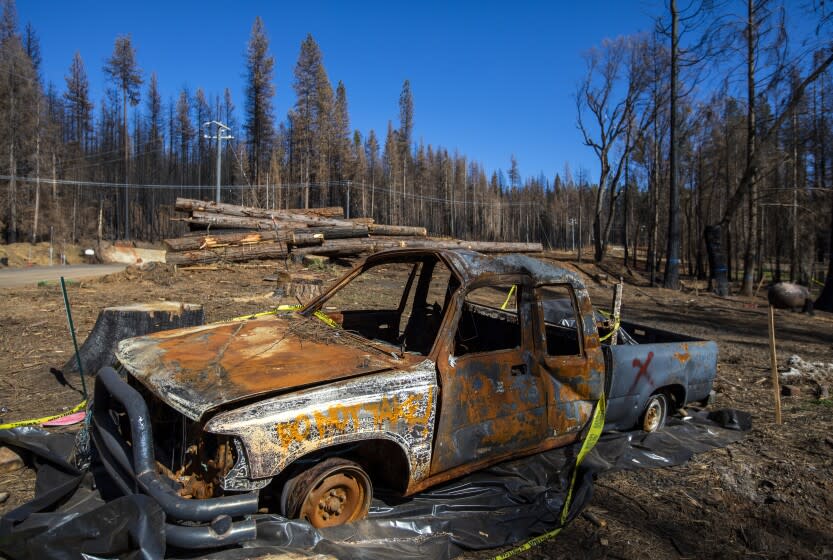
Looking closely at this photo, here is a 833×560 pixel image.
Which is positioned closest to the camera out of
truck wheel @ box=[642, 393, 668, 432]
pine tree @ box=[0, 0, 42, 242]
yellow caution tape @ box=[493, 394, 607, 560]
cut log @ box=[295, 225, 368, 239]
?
yellow caution tape @ box=[493, 394, 607, 560]

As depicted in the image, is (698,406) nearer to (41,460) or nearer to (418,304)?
(418,304)

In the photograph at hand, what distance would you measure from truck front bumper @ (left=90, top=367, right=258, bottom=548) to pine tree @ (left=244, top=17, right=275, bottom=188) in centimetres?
4623

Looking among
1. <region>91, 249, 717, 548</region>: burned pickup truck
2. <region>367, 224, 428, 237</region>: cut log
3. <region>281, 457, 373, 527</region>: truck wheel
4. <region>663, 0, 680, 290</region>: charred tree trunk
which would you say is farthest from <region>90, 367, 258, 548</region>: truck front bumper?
<region>663, 0, 680, 290</region>: charred tree trunk

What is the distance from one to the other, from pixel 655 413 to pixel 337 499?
370cm

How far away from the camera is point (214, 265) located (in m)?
15.8

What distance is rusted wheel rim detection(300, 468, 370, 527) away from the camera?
2.93m

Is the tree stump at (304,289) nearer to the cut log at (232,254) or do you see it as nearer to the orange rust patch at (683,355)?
the cut log at (232,254)

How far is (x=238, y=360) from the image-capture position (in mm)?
3312

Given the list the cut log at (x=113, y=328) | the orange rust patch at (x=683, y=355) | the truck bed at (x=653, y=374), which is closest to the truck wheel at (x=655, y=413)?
the truck bed at (x=653, y=374)

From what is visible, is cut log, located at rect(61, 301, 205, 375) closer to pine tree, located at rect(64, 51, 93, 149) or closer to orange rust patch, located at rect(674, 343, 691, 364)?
orange rust patch, located at rect(674, 343, 691, 364)

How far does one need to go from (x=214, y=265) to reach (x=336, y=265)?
4.06 meters

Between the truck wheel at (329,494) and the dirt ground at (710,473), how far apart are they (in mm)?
789

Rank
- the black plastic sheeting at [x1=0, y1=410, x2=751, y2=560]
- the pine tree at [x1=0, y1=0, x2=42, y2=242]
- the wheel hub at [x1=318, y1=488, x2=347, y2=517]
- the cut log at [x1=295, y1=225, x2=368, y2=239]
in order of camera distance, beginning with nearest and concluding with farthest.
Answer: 1. the black plastic sheeting at [x1=0, y1=410, x2=751, y2=560]
2. the wheel hub at [x1=318, y1=488, x2=347, y2=517]
3. the cut log at [x1=295, y1=225, x2=368, y2=239]
4. the pine tree at [x1=0, y1=0, x2=42, y2=242]

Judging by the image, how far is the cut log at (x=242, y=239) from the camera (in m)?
15.6
